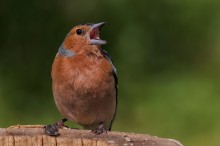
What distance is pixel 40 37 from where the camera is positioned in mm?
10086

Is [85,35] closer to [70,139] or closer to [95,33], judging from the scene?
[95,33]

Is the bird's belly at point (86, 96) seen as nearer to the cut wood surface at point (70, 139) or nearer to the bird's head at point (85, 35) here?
the bird's head at point (85, 35)

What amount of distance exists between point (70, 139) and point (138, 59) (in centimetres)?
578

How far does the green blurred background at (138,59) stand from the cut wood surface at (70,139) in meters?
3.73

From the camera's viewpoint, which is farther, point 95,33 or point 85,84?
point 95,33

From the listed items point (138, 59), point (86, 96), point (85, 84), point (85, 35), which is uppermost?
point (85, 35)

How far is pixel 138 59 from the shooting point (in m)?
10.2

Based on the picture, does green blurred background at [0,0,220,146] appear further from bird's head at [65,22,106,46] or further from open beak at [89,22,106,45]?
open beak at [89,22,106,45]

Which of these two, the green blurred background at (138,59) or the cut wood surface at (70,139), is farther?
the green blurred background at (138,59)

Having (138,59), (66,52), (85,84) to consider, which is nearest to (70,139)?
(85,84)

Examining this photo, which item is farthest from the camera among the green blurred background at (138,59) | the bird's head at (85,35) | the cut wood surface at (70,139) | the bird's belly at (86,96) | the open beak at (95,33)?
the green blurred background at (138,59)

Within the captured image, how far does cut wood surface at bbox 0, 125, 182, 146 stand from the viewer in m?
4.49

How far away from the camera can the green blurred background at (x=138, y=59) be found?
886cm

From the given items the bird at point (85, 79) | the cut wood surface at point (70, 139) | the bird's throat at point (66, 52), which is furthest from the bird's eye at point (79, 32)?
the cut wood surface at point (70, 139)
